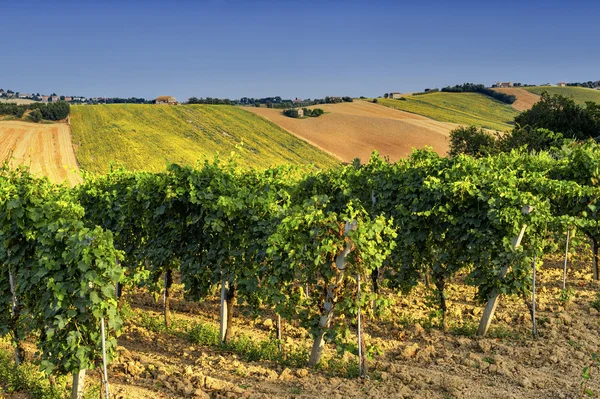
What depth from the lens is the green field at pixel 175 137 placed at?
4800 centimetres

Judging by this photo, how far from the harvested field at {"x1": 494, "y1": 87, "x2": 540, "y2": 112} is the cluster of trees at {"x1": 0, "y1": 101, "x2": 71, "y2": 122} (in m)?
83.2

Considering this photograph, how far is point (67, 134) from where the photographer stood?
52.9 meters

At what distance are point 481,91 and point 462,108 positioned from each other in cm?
1801

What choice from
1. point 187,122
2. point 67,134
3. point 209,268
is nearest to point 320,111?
point 187,122

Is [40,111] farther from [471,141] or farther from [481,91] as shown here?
[481,91]

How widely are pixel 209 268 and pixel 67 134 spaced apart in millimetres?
50134

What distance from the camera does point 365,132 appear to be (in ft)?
222

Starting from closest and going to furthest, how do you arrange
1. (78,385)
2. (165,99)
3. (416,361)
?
(78,385), (416,361), (165,99)

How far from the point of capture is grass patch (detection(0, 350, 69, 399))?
6.71 meters

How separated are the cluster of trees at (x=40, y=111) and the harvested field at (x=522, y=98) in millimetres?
83228

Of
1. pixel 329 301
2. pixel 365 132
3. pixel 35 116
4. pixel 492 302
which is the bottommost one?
pixel 492 302

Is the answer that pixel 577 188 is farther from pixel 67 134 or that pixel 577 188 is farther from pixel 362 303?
pixel 67 134

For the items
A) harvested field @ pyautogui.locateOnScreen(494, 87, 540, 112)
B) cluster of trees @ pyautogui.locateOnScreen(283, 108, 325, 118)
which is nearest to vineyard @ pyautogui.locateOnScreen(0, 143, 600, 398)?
cluster of trees @ pyautogui.locateOnScreen(283, 108, 325, 118)

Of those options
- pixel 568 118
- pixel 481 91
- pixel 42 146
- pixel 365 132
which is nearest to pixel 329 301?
pixel 568 118
